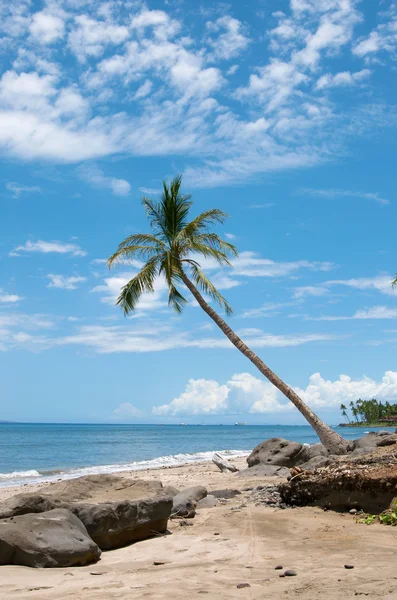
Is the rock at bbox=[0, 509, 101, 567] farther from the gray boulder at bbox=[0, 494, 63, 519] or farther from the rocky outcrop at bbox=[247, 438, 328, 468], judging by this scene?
the rocky outcrop at bbox=[247, 438, 328, 468]

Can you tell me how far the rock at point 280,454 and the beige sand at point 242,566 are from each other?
28.3ft

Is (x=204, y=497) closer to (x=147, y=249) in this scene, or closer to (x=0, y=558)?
(x=0, y=558)

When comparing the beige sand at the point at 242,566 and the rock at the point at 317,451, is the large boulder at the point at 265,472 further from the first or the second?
the beige sand at the point at 242,566

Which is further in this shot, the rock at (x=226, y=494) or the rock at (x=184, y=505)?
the rock at (x=226, y=494)

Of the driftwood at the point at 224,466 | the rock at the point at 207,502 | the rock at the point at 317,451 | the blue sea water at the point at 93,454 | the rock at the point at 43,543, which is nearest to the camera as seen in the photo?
the rock at the point at 43,543

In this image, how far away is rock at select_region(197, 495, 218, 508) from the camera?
32.5 ft

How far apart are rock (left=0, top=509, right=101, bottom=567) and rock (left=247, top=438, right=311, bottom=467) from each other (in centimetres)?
1120

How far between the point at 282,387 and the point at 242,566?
14255 millimetres

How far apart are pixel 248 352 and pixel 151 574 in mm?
14618

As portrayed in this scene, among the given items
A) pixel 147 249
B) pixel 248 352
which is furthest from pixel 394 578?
pixel 147 249

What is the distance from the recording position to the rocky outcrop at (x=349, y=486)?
8.05 metres

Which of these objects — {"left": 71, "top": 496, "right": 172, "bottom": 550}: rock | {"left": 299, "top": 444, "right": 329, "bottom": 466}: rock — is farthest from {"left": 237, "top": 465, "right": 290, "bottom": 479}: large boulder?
{"left": 71, "top": 496, "right": 172, "bottom": 550}: rock


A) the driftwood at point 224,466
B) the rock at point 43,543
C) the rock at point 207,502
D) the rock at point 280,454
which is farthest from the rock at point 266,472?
the rock at point 43,543

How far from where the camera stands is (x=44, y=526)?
20.9ft
